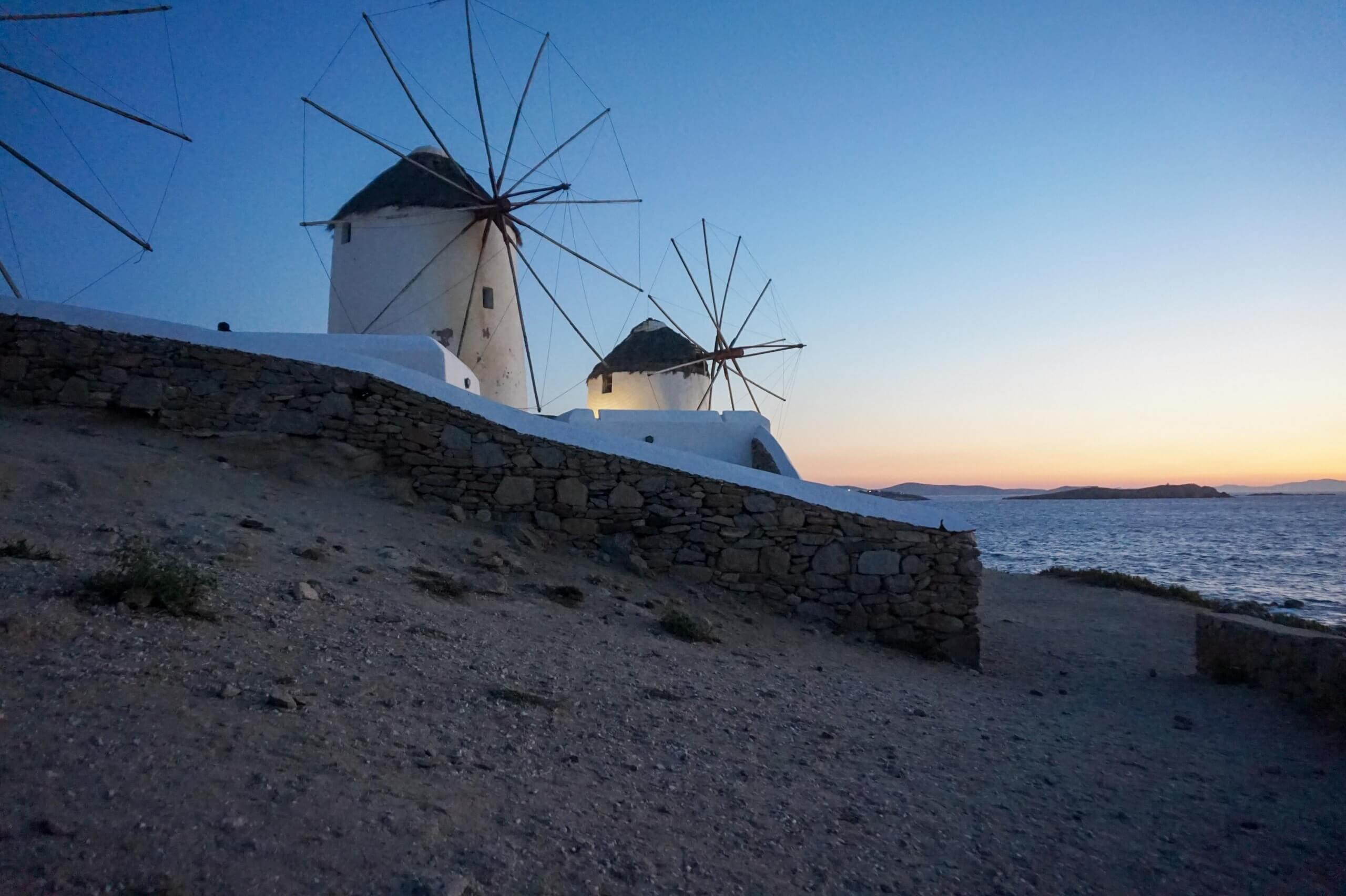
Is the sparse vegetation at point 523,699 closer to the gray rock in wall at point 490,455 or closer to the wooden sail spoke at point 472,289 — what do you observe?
the gray rock in wall at point 490,455

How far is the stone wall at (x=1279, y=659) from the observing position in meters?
5.43

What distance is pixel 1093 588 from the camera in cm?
1698

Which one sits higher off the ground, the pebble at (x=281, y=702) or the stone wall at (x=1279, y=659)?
the pebble at (x=281, y=702)

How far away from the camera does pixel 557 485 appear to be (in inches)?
286

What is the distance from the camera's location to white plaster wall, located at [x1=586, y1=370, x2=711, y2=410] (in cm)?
2055

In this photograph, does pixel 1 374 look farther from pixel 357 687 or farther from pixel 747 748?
pixel 747 748

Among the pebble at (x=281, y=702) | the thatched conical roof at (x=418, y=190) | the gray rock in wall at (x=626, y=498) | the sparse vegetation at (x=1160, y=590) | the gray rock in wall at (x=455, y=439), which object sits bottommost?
the sparse vegetation at (x=1160, y=590)

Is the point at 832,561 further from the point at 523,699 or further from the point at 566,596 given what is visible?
the point at 523,699

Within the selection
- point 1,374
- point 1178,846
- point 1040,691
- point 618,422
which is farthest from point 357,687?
point 618,422

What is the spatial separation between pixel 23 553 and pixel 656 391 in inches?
665

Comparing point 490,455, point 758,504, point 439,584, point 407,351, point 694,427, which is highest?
point 407,351

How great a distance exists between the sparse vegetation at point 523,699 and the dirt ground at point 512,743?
2cm

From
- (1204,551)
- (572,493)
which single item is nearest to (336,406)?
(572,493)

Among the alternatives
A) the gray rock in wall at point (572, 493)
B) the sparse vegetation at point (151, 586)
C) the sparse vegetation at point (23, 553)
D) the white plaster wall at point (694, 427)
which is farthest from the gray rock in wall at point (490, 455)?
the white plaster wall at point (694, 427)
